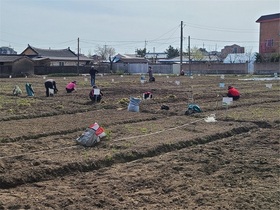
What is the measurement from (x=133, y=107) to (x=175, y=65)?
54496 millimetres

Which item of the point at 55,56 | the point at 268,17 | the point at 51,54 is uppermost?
the point at 268,17

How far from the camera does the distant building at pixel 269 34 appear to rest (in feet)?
194

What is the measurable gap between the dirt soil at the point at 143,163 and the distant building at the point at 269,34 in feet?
168

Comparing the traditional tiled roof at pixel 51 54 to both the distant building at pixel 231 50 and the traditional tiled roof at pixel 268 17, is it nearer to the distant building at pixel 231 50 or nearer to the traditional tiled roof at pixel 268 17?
the traditional tiled roof at pixel 268 17

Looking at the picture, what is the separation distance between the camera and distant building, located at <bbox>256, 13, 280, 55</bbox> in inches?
2330

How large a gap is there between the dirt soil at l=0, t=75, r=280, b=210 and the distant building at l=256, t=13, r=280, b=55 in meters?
51.2

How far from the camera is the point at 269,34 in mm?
60812

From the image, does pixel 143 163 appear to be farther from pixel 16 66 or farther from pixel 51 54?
pixel 51 54

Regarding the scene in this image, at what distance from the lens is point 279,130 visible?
395 inches

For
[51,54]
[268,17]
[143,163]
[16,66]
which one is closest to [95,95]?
[143,163]

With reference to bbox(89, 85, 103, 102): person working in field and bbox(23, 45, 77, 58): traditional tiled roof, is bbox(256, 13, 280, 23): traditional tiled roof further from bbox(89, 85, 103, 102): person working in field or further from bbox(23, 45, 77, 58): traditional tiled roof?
bbox(89, 85, 103, 102): person working in field

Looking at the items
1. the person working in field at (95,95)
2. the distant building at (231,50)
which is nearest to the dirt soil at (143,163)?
the person working in field at (95,95)

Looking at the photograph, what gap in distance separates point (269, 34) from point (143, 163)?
58493 mm

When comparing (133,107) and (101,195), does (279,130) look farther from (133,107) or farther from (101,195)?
(101,195)
